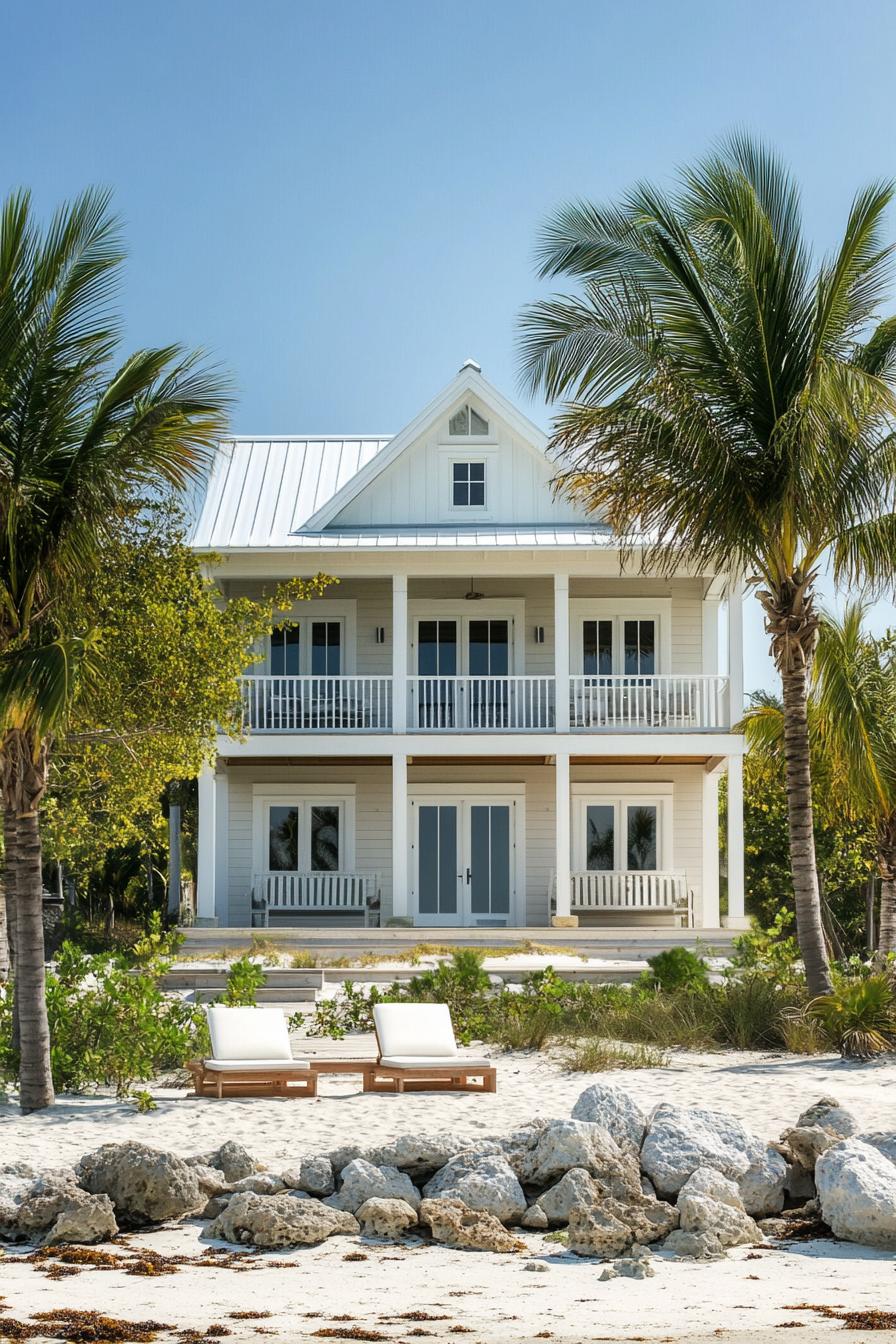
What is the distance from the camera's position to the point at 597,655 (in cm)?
2514

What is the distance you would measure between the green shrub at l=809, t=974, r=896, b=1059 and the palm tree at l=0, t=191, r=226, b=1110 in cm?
616

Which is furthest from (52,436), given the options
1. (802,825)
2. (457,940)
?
(457,940)

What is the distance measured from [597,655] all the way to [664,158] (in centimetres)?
1208

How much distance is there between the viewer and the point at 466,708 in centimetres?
2384

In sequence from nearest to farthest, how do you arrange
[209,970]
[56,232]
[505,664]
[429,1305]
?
[429,1305] < [56,232] < [209,970] < [505,664]

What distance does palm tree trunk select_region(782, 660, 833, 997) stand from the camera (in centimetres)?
1371

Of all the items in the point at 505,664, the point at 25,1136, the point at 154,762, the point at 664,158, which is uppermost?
the point at 664,158

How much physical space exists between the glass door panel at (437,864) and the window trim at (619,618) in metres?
3.15

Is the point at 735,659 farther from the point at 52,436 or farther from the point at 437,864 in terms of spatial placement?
the point at 52,436

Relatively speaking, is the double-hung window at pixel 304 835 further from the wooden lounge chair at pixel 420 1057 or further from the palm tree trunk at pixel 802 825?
the wooden lounge chair at pixel 420 1057

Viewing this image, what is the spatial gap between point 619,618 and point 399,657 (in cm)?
410

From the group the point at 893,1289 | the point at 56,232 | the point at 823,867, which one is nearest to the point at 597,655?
the point at 823,867

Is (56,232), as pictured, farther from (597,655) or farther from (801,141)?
(597,655)

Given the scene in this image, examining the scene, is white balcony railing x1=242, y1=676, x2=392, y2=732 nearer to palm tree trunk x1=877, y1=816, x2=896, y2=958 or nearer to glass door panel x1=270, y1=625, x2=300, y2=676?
glass door panel x1=270, y1=625, x2=300, y2=676
